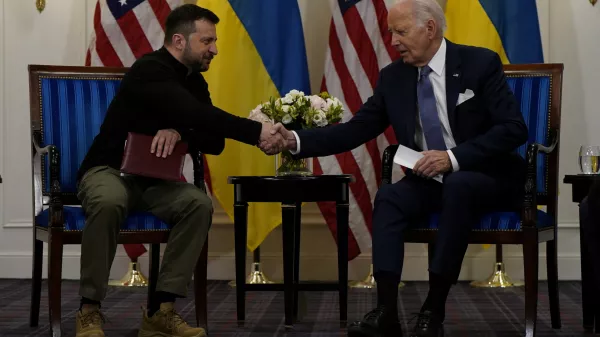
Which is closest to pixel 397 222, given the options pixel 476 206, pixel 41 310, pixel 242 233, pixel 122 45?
pixel 476 206

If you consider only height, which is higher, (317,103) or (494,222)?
(317,103)

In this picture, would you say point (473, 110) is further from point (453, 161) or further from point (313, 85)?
point (313, 85)

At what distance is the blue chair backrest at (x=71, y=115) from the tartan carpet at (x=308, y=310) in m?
0.68

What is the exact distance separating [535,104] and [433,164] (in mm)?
890

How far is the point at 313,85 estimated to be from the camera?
5.73 meters

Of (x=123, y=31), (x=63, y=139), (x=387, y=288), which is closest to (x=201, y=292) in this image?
(x=387, y=288)

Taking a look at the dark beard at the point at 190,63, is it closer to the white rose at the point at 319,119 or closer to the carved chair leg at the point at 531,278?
the white rose at the point at 319,119

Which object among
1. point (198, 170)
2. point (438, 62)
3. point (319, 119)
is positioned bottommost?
point (198, 170)

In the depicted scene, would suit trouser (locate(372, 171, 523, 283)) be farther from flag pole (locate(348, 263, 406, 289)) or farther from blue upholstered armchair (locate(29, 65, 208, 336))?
flag pole (locate(348, 263, 406, 289))

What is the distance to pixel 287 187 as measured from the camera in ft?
13.4

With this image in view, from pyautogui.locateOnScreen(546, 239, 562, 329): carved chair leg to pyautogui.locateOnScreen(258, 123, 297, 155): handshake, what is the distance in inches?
46.6

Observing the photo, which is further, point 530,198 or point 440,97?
point 440,97

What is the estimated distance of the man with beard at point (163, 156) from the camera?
3.47 metres

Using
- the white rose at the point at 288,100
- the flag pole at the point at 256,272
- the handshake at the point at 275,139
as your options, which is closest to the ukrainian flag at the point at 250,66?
the flag pole at the point at 256,272
